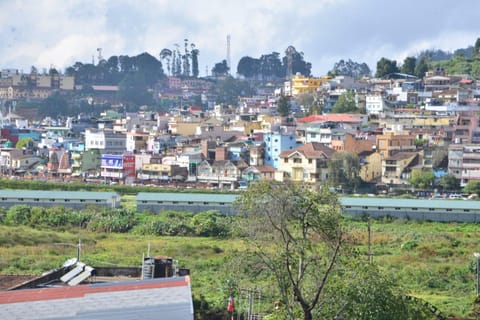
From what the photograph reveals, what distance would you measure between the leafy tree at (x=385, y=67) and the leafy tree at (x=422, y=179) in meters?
26.2

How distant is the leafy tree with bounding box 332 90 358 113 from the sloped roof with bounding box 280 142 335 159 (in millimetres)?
12378

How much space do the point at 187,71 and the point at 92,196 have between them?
61.2 m

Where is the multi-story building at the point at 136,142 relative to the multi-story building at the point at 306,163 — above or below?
above

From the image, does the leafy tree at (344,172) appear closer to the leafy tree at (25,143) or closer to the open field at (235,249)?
the open field at (235,249)

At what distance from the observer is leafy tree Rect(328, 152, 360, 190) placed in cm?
3703

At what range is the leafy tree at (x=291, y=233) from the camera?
1121 cm

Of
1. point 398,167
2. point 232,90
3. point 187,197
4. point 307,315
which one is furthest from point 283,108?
point 307,315

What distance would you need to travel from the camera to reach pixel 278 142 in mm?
40969

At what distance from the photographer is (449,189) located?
119 feet

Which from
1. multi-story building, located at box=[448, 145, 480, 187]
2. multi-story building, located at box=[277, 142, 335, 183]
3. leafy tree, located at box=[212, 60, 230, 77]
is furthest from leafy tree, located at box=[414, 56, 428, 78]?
leafy tree, located at box=[212, 60, 230, 77]

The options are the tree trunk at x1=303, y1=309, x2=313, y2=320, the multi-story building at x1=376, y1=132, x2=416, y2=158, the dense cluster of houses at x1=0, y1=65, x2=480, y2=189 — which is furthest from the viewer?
the multi-story building at x1=376, y1=132, x2=416, y2=158

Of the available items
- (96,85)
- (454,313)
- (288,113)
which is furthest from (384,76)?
(454,313)

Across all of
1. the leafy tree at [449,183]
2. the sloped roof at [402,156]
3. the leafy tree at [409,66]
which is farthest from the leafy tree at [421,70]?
the leafy tree at [449,183]

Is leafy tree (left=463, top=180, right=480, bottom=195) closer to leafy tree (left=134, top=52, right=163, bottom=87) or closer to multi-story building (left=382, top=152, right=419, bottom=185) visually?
multi-story building (left=382, top=152, right=419, bottom=185)
